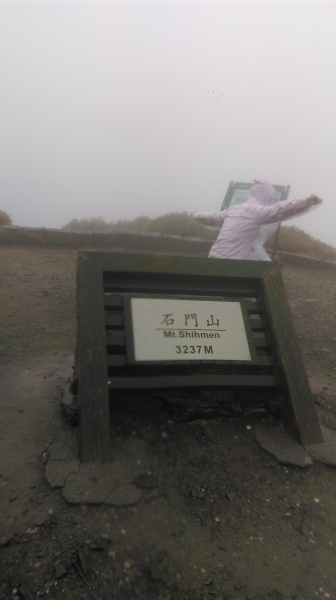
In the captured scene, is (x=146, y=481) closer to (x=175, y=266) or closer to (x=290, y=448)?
(x=290, y=448)

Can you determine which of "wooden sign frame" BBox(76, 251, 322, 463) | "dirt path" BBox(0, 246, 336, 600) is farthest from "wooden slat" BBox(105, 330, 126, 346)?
"dirt path" BBox(0, 246, 336, 600)

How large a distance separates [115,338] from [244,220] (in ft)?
7.60

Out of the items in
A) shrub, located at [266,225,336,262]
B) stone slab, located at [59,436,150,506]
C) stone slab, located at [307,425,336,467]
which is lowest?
shrub, located at [266,225,336,262]

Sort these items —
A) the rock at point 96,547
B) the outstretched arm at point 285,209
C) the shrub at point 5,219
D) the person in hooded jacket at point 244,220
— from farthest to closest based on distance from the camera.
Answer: the shrub at point 5,219
the person in hooded jacket at point 244,220
the outstretched arm at point 285,209
the rock at point 96,547

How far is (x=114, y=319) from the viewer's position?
7.54 feet

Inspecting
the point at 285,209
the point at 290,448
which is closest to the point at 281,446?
the point at 290,448

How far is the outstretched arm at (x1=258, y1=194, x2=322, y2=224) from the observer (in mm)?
3504

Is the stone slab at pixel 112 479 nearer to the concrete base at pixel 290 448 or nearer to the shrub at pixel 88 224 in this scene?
the concrete base at pixel 290 448

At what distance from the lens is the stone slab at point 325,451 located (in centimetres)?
225

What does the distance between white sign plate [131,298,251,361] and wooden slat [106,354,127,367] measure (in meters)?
0.07

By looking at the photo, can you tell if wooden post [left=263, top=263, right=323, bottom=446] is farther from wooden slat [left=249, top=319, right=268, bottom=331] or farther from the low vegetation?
the low vegetation

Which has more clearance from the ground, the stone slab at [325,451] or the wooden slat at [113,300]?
the wooden slat at [113,300]

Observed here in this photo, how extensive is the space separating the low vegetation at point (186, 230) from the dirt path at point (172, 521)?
566 cm

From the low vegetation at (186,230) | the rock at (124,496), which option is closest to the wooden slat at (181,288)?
the rock at (124,496)
